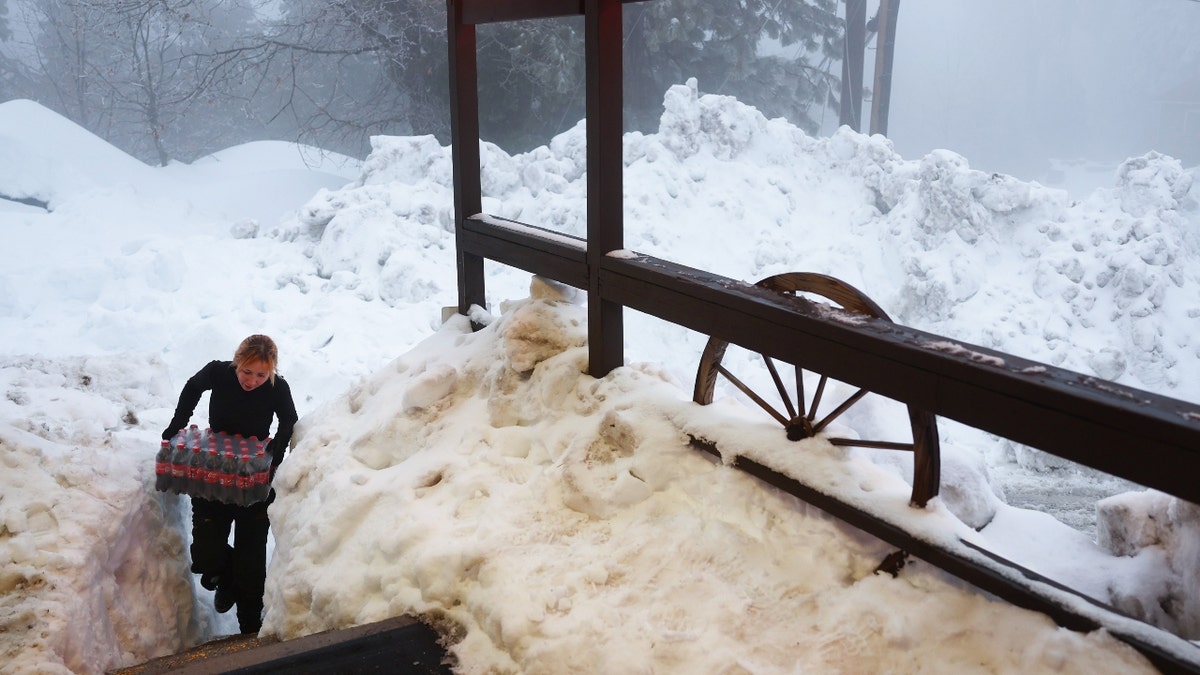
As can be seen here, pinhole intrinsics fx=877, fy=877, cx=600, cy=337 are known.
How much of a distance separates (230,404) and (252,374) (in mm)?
232

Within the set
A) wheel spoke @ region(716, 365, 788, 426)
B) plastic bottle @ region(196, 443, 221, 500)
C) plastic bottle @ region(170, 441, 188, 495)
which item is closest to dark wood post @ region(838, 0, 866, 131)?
wheel spoke @ region(716, 365, 788, 426)

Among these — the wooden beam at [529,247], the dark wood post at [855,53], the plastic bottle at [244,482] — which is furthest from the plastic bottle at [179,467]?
the dark wood post at [855,53]

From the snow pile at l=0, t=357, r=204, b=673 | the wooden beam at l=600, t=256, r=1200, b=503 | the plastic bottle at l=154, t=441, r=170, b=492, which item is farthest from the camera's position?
the plastic bottle at l=154, t=441, r=170, b=492

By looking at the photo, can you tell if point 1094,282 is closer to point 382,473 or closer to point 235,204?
point 382,473

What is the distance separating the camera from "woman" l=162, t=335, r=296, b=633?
13.5 feet

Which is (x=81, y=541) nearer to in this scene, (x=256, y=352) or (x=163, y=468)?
(x=163, y=468)

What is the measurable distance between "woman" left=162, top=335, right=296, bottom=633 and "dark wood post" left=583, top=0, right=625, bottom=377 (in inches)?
63.0

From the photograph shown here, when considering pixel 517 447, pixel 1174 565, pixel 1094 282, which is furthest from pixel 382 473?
pixel 1094 282

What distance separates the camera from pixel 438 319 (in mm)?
9070

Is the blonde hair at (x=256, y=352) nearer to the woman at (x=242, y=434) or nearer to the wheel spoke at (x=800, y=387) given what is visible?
the woman at (x=242, y=434)

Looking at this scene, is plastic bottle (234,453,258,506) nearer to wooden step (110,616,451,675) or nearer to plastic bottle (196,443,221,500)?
plastic bottle (196,443,221,500)

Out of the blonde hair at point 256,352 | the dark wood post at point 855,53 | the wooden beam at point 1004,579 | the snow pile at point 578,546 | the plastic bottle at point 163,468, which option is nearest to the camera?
the wooden beam at point 1004,579

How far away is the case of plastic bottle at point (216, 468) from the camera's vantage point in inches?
161

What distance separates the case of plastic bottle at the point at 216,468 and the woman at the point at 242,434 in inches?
3.1
